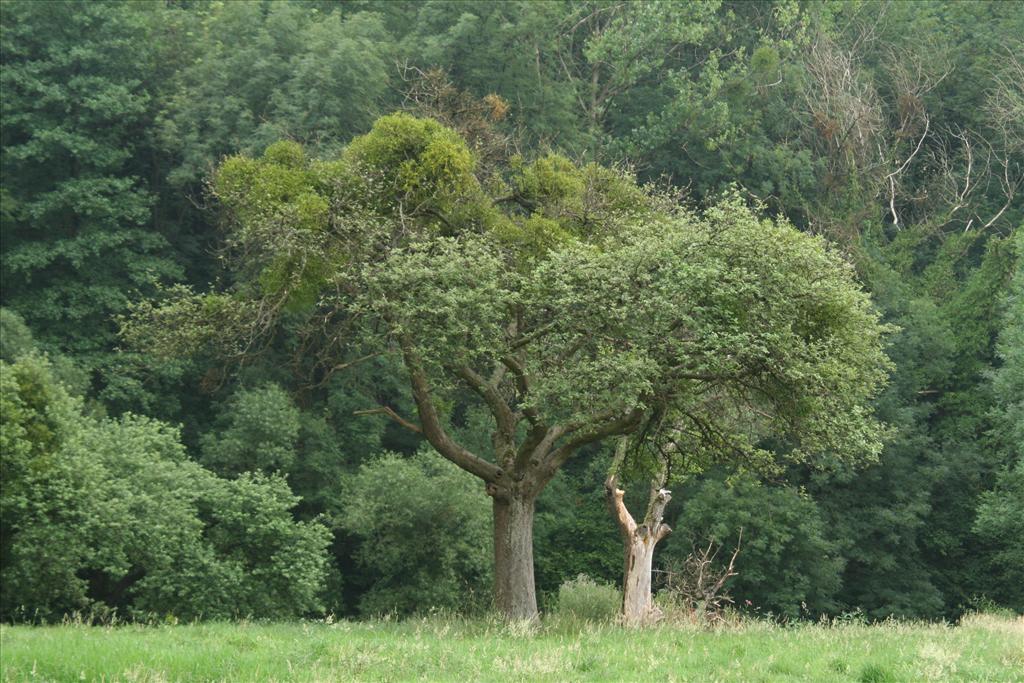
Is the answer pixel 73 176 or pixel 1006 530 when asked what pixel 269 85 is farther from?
pixel 1006 530

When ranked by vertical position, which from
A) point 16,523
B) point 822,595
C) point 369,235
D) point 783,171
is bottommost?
point 822,595

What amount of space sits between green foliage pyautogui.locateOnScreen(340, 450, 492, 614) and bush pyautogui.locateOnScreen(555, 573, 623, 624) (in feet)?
40.1

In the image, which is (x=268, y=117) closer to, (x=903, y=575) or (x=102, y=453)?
(x=102, y=453)

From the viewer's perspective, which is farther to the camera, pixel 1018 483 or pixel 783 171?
pixel 783 171

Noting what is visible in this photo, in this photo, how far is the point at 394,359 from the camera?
33625mm

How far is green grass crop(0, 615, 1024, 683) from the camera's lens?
15508 mm

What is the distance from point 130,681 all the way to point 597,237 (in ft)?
46.1

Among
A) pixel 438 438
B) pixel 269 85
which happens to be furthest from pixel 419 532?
pixel 269 85

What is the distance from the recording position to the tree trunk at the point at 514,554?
2522 cm

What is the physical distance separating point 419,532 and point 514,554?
16.9 meters

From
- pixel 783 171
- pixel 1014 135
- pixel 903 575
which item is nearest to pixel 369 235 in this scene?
pixel 903 575

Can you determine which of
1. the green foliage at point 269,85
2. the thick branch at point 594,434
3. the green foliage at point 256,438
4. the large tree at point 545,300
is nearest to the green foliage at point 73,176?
the green foliage at point 269,85

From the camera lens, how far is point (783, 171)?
56.1 meters

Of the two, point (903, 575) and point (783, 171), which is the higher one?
point (783, 171)
